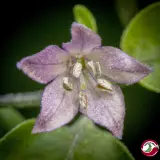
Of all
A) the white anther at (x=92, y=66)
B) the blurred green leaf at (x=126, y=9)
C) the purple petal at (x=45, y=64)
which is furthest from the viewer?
the blurred green leaf at (x=126, y=9)

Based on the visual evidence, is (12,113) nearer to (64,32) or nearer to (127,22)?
(64,32)

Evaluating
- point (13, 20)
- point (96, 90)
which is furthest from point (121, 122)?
point (13, 20)

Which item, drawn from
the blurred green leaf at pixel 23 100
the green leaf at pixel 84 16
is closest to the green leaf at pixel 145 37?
the green leaf at pixel 84 16

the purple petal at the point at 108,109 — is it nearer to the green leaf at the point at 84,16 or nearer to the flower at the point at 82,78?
the flower at the point at 82,78

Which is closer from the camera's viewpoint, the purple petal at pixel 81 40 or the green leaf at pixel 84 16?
the purple petal at pixel 81 40

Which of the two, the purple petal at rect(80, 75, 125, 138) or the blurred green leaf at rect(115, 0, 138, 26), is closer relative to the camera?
the purple petal at rect(80, 75, 125, 138)

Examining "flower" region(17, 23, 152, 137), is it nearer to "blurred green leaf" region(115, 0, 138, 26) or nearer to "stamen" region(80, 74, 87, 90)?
"stamen" region(80, 74, 87, 90)

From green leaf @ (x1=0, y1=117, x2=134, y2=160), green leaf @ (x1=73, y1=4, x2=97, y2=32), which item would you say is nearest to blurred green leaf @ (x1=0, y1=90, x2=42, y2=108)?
green leaf @ (x1=0, y1=117, x2=134, y2=160)
